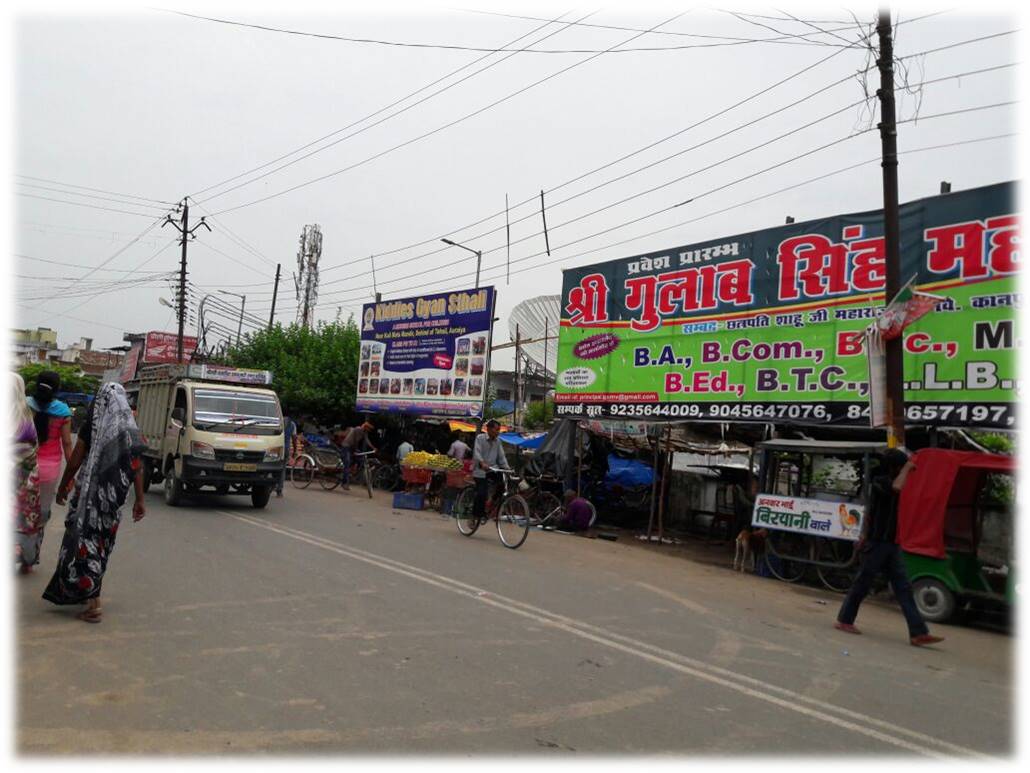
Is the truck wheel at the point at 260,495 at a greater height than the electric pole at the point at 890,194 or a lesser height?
lesser

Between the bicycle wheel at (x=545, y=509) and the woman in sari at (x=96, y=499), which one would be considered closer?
the woman in sari at (x=96, y=499)

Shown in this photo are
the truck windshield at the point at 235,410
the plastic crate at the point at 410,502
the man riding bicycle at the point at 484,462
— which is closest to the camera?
the man riding bicycle at the point at 484,462

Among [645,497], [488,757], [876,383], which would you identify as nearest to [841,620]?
[876,383]

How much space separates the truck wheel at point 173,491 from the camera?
14.4 metres

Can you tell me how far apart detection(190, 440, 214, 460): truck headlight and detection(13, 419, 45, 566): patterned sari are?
6.87 metres

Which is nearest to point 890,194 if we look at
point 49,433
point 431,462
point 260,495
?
point 49,433

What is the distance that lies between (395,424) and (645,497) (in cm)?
1104

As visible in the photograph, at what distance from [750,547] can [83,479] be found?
9338mm

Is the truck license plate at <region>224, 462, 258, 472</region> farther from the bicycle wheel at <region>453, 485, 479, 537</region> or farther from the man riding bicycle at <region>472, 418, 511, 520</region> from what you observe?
the man riding bicycle at <region>472, 418, 511, 520</region>

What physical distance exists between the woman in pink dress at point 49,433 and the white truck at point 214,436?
716 cm

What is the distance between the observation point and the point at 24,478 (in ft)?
21.2

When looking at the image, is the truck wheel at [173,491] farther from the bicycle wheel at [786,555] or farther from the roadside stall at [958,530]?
the roadside stall at [958,530]

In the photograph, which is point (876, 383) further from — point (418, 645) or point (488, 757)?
point (488, 757)

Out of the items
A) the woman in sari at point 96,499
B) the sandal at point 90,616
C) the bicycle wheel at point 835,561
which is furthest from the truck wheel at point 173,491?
the bicycle wheel at point 835,561
